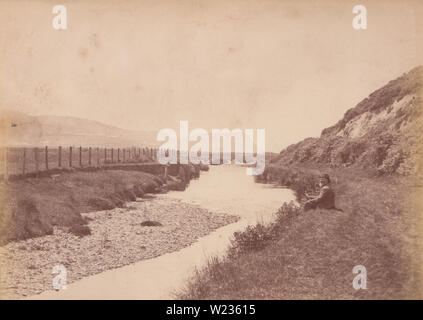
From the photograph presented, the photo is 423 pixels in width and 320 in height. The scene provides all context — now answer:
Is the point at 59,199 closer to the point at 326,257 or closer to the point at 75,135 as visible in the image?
the point at 326,257

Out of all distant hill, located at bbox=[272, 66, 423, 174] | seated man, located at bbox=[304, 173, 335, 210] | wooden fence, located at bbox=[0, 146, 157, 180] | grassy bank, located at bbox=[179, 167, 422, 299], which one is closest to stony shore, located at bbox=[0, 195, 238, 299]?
wooden fence, located at bbox=[0, 146, 157, 180]

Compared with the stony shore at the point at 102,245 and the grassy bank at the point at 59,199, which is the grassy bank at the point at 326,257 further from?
the grassy bank at the point at 59,199


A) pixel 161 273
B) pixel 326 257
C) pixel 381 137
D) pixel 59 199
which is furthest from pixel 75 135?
pixel 326 257

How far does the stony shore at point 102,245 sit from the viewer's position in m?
16.9

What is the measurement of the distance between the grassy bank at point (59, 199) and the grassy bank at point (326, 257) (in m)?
9.60

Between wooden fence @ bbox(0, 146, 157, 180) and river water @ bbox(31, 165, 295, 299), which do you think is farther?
wooden fence @ bbox(0, 146, 157, 180)

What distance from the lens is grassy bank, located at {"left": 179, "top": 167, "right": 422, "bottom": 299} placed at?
12.4m

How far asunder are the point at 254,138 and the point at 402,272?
11.8 metres

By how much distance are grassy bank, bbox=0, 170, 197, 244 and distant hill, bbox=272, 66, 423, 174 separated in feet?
55.9

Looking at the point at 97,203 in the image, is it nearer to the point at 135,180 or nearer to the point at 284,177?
the point at 135,180


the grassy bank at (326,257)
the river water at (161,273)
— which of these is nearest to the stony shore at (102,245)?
the river water at (161,273)

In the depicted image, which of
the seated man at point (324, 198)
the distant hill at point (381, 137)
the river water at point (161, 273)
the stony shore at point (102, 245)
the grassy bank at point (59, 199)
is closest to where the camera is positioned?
the river water at point (161, 273)

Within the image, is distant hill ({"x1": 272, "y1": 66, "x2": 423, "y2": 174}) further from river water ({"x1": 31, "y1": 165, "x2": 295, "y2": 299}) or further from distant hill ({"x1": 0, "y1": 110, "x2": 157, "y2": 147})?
distant hill ({"x1": 0, "y1": 110, "x2": 157, "y2": 147})

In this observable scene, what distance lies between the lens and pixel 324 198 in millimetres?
18703
